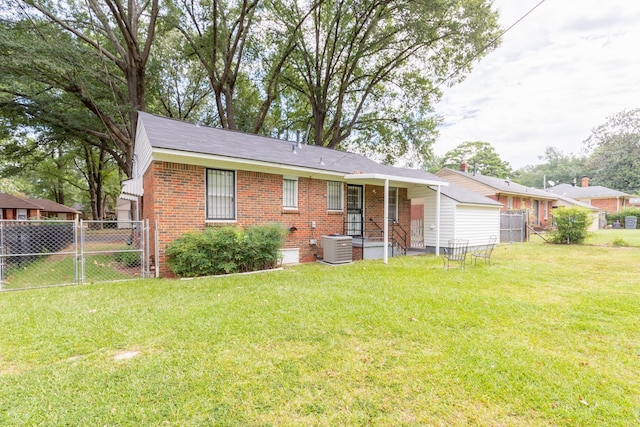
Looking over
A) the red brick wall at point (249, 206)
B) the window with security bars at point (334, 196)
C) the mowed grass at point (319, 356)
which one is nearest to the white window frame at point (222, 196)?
the red brick wall at point (249, 206)

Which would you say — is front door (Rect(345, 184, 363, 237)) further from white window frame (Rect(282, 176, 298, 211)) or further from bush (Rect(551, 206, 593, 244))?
bush (Rect(551, 206, 593, 244))

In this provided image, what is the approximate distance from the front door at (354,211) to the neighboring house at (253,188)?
4 centimetres

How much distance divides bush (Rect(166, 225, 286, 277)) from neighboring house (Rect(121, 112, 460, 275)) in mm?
621

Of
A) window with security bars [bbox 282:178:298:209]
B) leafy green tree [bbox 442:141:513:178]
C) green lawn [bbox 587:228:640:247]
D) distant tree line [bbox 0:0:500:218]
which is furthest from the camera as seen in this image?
leafy green tree [bbox 442:141:513:178]

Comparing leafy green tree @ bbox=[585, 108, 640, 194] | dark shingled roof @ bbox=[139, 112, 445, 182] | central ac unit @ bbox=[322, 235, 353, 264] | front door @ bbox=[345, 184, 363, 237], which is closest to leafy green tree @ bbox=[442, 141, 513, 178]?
leafy green tree @ bbox=[585, 108, 640, 194]

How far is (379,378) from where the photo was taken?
2.79m

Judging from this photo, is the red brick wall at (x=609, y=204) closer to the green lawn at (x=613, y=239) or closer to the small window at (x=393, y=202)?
the green lawn at (x=613, y=239)

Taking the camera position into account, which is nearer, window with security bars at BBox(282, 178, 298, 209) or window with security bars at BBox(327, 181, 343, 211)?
window with security bars at BBox(282, 178, 298, 209)

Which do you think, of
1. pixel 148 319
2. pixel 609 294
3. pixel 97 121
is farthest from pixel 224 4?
pixel 609 294

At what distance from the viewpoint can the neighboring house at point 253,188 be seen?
740cm

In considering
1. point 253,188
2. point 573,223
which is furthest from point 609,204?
point 253,188

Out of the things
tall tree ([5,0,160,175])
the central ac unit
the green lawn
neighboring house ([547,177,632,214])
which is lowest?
the green lawn

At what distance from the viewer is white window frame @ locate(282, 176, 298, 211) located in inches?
373

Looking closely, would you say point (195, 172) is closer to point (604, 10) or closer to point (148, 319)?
point (148, 319)
